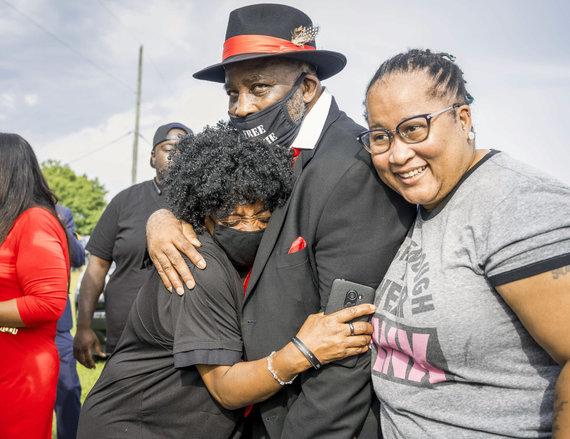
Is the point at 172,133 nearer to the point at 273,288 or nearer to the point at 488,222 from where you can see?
the point at 273,288

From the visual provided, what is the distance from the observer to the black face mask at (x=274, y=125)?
2527 mm

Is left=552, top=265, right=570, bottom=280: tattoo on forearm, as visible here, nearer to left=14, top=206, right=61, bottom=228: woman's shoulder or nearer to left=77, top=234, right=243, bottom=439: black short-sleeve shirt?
left=77, top=234, right=243, bottom=439: black short-sleeve shirt

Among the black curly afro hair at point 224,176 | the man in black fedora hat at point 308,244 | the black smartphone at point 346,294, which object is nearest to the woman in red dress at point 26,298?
the man in black fedora hat at point 308,244

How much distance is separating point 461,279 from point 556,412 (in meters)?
0.48

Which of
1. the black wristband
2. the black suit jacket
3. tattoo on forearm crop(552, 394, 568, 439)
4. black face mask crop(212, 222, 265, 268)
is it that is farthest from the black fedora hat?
tattoo on forearm crop(552, 394, 568, 439)

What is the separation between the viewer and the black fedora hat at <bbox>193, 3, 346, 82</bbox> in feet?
8.44

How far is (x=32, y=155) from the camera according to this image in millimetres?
3336

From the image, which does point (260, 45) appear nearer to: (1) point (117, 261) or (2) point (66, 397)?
(1) point (117, 261)

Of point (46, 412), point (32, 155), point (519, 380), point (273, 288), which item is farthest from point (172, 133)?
point (519, 380)

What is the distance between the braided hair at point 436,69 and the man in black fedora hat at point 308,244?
0.43m

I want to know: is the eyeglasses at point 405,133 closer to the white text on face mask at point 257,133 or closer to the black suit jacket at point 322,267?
the black suit jacket at point 322,267

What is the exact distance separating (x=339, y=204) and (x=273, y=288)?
1.55 feet

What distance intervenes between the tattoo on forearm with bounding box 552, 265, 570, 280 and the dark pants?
451 centimetres

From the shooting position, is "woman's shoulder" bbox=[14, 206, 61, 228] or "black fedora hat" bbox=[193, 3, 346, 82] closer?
"black fedora hat" bbox=[193, 3, 346, 82]
